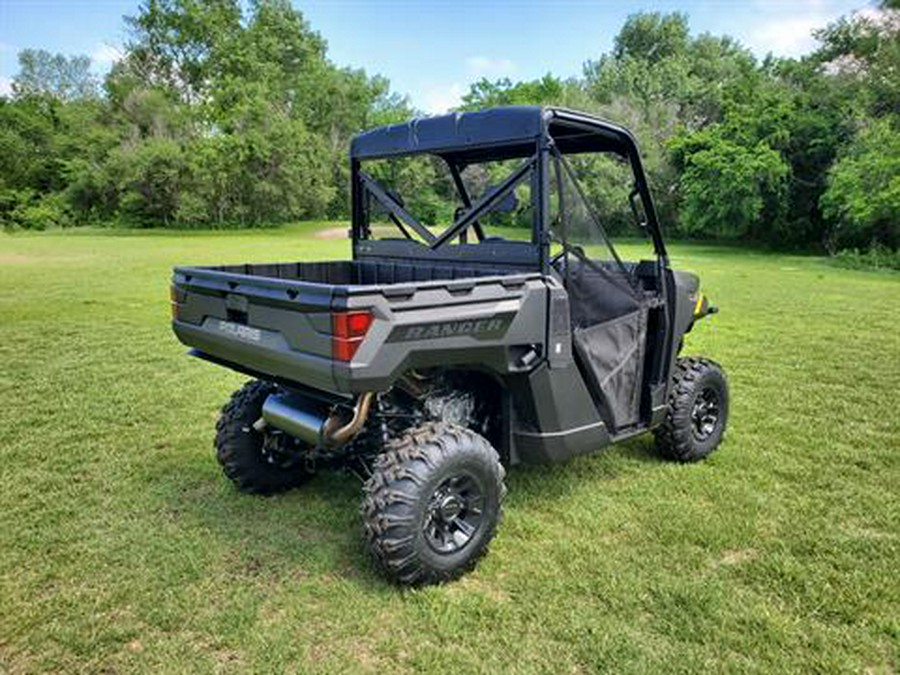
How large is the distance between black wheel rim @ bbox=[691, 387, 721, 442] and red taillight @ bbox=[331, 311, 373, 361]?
2623 mm

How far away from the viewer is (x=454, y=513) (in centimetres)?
305

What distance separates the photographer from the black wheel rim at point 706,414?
443cm

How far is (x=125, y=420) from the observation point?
5.26m

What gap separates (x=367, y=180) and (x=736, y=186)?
71.1 ft

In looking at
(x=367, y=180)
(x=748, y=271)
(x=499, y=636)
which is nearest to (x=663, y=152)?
(x=748, y=271)

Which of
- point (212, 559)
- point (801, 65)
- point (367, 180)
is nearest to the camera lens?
point (212, 559)

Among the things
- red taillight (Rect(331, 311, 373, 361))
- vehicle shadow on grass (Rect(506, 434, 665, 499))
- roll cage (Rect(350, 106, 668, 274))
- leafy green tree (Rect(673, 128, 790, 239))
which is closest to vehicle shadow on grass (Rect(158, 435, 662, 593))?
vehicle shadow on grass (Rect(506, 434, 665, 499))

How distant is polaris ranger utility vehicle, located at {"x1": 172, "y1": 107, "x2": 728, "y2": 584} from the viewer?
280cm

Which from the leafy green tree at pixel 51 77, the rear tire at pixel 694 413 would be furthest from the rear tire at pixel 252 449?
the leafy green tree at pixel 51 77

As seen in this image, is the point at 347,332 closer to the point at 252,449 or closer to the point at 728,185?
the point at 252,449

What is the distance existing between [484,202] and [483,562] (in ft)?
5.66

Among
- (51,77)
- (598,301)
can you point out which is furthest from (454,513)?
(51,77)

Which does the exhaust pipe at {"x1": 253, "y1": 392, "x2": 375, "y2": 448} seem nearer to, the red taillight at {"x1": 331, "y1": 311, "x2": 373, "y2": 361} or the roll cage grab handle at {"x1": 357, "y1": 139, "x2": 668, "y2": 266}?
the red taillight at {"x1": 331, "y1": 311, "x2": 373, "y2": 361}

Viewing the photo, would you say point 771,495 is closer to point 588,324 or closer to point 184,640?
point 588,324
